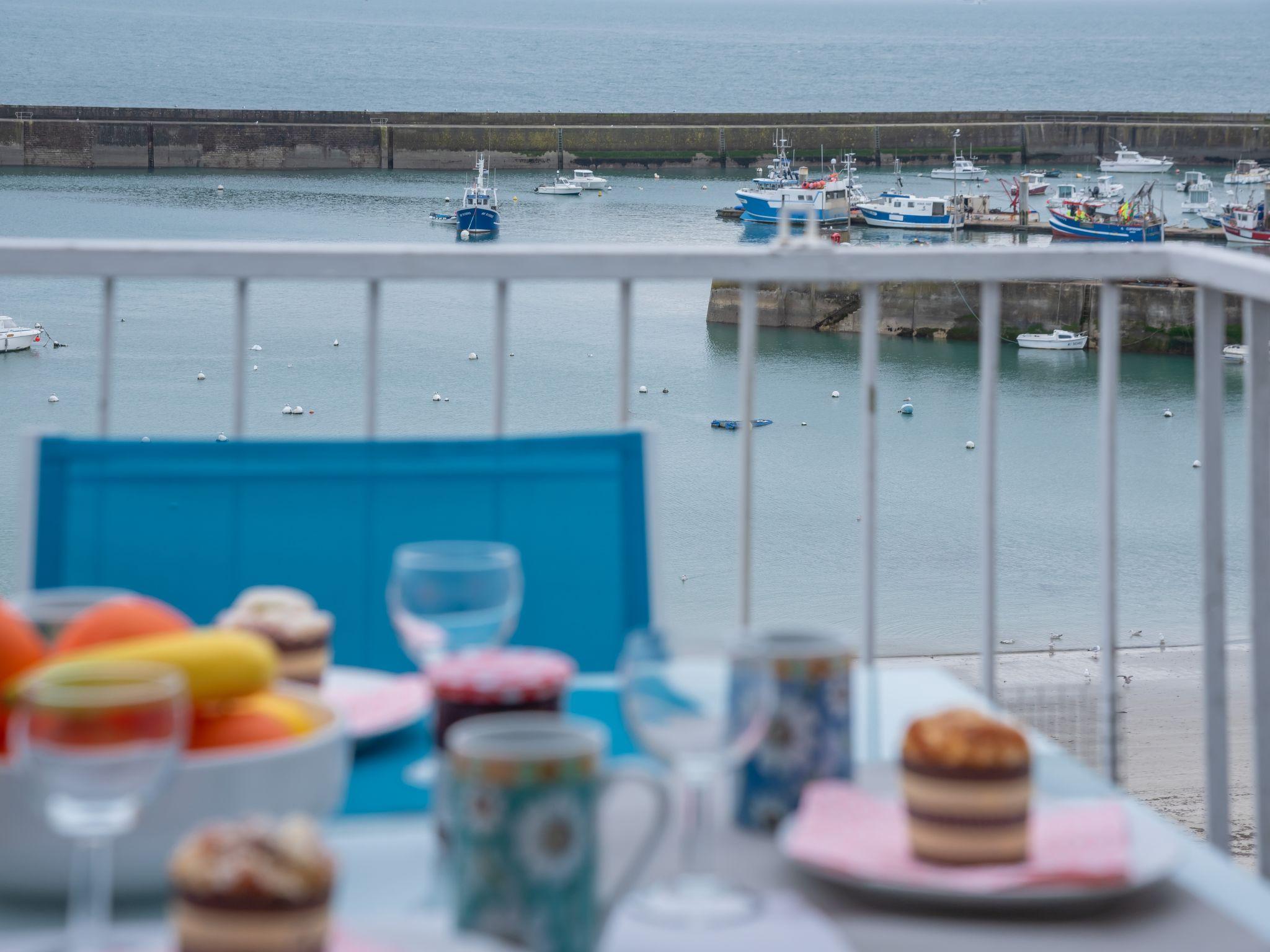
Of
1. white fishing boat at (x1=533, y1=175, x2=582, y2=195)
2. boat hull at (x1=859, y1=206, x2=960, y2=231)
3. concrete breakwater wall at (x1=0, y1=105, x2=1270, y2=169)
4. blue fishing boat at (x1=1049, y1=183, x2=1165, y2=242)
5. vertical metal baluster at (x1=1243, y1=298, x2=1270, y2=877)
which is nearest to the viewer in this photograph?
vertical metal baluster at (x1=1243, y1=298, x2=1270, y2=877)

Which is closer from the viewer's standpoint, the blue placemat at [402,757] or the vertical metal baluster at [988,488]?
the blue placemat at [402,757]

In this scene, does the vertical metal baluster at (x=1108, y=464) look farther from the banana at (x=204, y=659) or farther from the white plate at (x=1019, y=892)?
the banana at (x=204, y=659)

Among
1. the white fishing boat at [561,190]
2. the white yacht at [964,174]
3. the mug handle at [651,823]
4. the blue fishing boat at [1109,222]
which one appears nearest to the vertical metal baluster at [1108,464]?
the mug handle at [651,823]

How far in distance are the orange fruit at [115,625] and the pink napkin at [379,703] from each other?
0.21 meters

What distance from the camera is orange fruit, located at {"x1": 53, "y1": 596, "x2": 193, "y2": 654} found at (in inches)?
26.9

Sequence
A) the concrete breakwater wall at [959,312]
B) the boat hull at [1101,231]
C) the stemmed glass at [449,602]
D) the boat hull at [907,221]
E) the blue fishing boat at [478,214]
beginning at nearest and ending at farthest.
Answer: the stemmed glass at [449,602] < the concrete breakwater wall at [959,312] < the blue fishing boat at [478,214] < the boat hull at [1101,231] < the boat hull at [907,221]

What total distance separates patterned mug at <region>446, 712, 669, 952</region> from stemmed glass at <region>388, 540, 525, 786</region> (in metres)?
0.29

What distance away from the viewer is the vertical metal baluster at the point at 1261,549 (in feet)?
5.49

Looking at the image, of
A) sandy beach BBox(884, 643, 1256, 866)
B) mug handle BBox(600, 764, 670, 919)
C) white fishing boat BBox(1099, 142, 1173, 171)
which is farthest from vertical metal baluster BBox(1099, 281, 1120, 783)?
white fishing boat BBox(1099, 142, 1173, 171)

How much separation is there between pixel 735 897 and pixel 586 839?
15cm

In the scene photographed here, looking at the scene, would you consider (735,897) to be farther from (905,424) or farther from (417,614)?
(905,424)

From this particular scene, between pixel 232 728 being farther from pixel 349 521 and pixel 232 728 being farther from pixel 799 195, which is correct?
pixel 799 195

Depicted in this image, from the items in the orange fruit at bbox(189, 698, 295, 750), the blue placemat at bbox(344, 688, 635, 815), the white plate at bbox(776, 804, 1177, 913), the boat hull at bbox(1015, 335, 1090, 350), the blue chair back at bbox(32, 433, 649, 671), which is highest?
the boat hull at bbox(1015, 335, 1090, 350)

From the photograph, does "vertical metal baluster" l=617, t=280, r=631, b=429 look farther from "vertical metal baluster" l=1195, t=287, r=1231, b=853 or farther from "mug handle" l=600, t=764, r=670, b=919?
"mug handle" l=600, t=764, r=670, b=919
